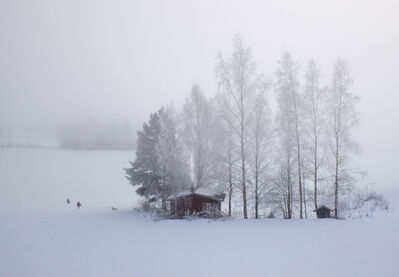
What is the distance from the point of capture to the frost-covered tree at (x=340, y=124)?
58.5 ft

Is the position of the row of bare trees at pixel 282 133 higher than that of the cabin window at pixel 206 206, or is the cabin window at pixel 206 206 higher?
the row of bare trees at pixel 282 133

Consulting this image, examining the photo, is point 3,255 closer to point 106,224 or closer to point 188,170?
point 106,224

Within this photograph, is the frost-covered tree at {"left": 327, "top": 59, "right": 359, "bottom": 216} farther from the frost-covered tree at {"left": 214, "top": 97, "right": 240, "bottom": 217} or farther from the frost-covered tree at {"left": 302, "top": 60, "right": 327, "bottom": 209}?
the frost-covered tree at {"left": 214, "top": 97, "right": 240, "bottom": 217}

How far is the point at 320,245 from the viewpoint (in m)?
11.1

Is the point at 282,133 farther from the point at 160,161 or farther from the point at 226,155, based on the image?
the point at 160,161

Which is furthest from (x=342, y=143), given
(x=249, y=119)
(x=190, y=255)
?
(x=190, y=255)

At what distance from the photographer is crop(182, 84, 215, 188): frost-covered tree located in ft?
83.8

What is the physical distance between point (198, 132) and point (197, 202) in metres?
7.22

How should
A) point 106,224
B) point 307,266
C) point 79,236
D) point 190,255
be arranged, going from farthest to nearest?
point 106,224 → point 79,236 → point 190,255 → point 307,266

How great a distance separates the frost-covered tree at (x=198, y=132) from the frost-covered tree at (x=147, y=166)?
137 inches

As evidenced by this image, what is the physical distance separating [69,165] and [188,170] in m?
47.2

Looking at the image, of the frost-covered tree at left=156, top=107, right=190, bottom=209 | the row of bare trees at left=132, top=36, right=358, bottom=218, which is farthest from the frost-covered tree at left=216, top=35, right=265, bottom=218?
the frost-covered tree at left=156, top=107, right=190, bottom=209

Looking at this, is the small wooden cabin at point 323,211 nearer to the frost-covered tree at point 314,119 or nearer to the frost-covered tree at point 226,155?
the frost-covered tree at point 314,119

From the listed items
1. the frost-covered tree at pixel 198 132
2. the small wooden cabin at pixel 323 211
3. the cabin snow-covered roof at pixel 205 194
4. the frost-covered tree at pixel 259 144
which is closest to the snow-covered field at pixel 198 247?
the frost-covered tree at pixel 259 144
